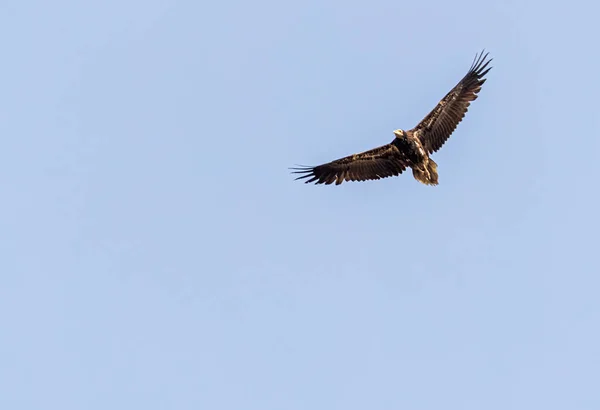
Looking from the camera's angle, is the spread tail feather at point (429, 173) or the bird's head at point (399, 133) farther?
the spread tail feather at point (429, 173)

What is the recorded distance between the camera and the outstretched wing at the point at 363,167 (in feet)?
142

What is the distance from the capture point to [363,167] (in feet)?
144

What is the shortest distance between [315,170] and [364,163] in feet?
5.93

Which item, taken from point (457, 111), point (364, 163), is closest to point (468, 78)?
point (457, 111)

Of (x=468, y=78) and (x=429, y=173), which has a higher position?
(x=468, y=78)

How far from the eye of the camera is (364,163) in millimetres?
43781

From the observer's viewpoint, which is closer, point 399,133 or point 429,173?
point 399,133

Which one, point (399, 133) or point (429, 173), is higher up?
point (399, 133)

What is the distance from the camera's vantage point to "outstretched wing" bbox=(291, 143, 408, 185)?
43156mm

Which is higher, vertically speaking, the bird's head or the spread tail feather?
the bird's head

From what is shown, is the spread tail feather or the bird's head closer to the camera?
the bird's head

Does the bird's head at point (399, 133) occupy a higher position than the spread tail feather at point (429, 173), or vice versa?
the bird's head at point (399, 133)

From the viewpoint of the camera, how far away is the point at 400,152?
4262 centimetres

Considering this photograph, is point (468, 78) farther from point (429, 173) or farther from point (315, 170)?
point (315, 170)
